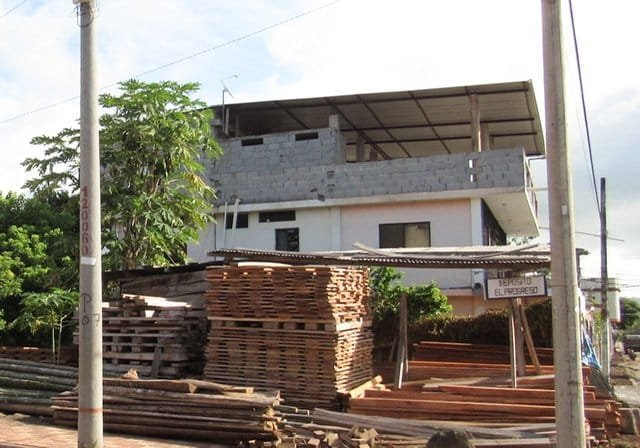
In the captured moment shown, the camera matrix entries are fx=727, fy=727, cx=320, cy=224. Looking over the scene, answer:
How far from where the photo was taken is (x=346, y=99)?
2369 centimetres

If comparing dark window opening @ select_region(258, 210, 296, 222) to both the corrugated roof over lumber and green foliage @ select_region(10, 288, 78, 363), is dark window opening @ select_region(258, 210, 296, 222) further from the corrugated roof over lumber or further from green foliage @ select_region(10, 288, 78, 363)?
green foliage @ select_region(10, 288, 78, 363)

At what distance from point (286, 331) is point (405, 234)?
11.9 m

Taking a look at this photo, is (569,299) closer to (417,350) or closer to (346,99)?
(417,350)

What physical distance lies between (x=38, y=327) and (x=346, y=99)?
40.6ft

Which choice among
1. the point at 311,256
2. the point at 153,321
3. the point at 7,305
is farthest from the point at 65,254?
the point at 311,256

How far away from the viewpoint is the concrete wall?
2225cm

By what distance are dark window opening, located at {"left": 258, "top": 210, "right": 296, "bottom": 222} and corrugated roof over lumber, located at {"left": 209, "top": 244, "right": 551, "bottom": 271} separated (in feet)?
31.2

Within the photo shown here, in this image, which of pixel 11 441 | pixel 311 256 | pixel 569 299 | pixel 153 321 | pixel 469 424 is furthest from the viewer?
pixel 311 256

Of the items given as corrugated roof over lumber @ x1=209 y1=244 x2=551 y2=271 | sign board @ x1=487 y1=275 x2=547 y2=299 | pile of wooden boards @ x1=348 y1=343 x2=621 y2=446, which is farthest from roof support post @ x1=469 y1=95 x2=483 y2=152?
sign board @ x1=487 y1=275 x2=547 y2=299

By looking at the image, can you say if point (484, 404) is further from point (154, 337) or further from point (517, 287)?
point (154, 337)

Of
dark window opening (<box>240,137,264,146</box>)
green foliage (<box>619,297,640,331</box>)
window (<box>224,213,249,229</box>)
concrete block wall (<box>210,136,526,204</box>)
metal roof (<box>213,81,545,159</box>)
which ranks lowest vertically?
green foliage (<box>619,297,640,331</box>)

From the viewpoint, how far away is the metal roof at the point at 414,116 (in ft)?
76.4

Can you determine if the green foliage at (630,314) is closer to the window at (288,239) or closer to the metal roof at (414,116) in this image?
the metal roof at (414,116)

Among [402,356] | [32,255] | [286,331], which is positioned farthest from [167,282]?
[402,356]
